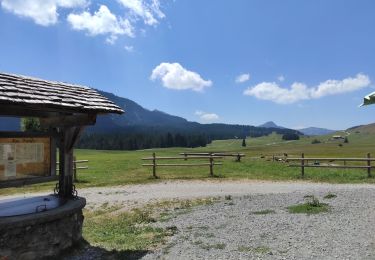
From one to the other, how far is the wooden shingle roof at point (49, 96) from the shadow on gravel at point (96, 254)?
3.21 m

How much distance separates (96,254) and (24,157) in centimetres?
272

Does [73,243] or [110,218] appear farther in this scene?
[110,218]

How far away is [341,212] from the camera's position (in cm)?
1352

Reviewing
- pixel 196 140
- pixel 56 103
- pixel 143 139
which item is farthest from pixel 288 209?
pixel 196 140

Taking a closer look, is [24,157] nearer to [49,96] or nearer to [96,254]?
[49,96]

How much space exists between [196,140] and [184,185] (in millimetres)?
140502

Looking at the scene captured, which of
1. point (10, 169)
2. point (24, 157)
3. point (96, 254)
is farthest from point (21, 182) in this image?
point (96, 254)

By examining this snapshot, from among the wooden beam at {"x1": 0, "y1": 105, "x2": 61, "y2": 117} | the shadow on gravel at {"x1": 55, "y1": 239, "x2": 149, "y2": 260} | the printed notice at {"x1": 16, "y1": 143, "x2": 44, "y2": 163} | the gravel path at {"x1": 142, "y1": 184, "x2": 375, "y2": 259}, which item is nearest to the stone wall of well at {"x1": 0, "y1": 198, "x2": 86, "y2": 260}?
the shadow on gravel at {"x1": 55, "y1": 239, "x2": 149, "y2": 260}

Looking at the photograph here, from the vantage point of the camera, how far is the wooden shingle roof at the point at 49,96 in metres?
8.80

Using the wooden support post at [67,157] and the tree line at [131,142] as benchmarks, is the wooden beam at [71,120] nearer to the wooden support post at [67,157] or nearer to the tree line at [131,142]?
the wooden support post at [67,157]

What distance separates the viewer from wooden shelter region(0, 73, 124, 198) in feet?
29.7

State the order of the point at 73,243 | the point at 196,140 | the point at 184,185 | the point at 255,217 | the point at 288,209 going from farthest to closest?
1. the point at 196,140
2. the point at 184,185
3. the point at 288,209
4. the point at 255,217
5. the point at 73,243

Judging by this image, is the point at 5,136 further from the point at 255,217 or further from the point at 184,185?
the point at 184,185

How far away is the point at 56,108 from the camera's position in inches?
377
